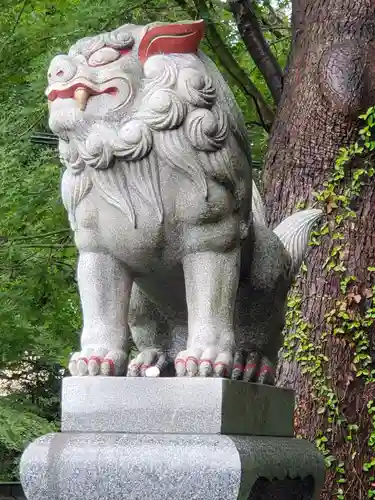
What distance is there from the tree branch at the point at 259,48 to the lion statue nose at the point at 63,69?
14.3 feet

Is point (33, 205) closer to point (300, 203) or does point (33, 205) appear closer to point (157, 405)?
point (300, 203)

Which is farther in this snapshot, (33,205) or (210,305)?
(33,205)

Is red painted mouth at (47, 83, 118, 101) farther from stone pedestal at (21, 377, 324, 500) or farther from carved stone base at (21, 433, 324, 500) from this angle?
carved stone base at (21, 433, 324, 500)

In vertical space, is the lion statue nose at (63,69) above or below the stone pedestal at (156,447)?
above

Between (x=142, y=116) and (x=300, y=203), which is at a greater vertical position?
(x=142, y=116)

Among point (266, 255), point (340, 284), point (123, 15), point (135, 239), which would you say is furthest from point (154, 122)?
point (123, 15)

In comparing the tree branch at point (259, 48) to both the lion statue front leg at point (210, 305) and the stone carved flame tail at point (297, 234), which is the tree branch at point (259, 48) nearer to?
the stone carved flame tail at point (297, 234)

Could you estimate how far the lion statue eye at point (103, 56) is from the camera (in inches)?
123

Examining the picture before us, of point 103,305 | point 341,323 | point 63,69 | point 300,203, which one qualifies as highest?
point 63,69

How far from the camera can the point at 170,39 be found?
312cm

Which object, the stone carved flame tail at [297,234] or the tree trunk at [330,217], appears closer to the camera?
the stone carved flame tail at [297,234]

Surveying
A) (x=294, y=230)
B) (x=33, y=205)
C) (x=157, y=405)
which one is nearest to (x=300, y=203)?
(x=33, y=205)

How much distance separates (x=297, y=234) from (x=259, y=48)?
12.5ft

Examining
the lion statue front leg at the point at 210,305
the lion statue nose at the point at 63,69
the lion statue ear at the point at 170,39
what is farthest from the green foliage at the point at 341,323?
the lion statue nose at the point at 63,69
